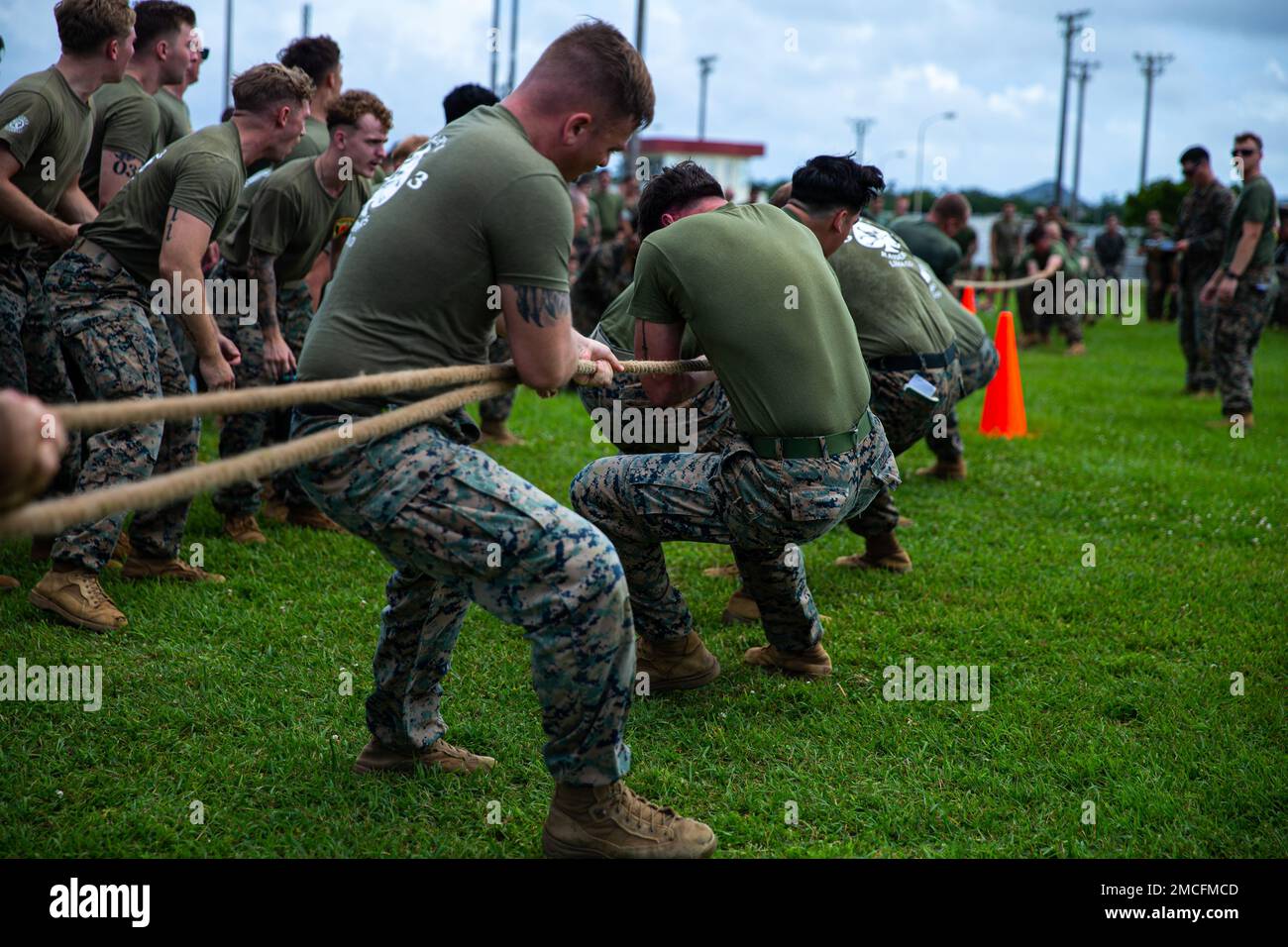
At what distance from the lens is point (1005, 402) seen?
9969mm

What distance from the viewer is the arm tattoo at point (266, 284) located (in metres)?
5.67

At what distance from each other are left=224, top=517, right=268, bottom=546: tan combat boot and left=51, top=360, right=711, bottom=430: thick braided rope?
10.7ft

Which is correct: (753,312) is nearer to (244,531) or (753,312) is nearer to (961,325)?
(961,325)

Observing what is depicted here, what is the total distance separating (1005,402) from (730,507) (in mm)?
6796

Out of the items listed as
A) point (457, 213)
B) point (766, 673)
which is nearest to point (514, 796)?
point (766, 673)

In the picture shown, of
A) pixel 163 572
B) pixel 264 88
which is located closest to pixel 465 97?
pixel 264 88

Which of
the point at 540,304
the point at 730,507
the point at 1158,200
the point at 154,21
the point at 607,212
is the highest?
the point at 1158,200

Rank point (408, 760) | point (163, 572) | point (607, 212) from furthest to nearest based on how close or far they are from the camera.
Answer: point (607, 212)
point (163, 572)
point (408, 760)

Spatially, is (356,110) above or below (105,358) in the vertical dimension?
above

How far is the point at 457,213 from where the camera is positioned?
106 inches

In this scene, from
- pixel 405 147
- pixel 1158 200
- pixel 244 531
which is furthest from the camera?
pixel 1158 200

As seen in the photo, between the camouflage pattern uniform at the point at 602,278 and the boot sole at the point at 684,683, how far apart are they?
734 cm

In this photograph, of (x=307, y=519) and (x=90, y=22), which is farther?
(x=307, y=519)

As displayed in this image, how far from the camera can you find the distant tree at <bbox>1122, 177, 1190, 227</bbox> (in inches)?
1454
